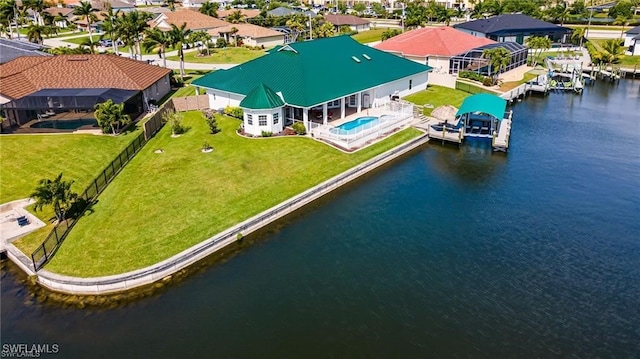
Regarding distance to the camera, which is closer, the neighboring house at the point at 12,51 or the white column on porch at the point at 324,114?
the white column on porch at the point at 324,114

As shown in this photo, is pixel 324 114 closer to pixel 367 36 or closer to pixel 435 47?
pixel 435 47

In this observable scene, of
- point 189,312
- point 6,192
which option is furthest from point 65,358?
point 6,192

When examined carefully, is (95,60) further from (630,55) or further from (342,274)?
(630,55)

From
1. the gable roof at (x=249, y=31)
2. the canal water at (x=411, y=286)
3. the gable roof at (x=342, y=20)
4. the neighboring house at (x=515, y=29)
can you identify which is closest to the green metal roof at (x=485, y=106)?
the canal water at (x=411, y=286)

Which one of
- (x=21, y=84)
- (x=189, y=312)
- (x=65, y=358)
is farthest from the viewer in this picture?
(x=21, y=84)

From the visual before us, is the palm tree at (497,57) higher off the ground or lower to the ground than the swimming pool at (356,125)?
higher

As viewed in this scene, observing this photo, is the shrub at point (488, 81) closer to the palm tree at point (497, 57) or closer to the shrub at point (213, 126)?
the palm tree at point (497, 57)

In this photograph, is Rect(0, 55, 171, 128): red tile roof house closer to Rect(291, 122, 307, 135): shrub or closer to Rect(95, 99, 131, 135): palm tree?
Rect(95, 99, 131, 135): palm tree
